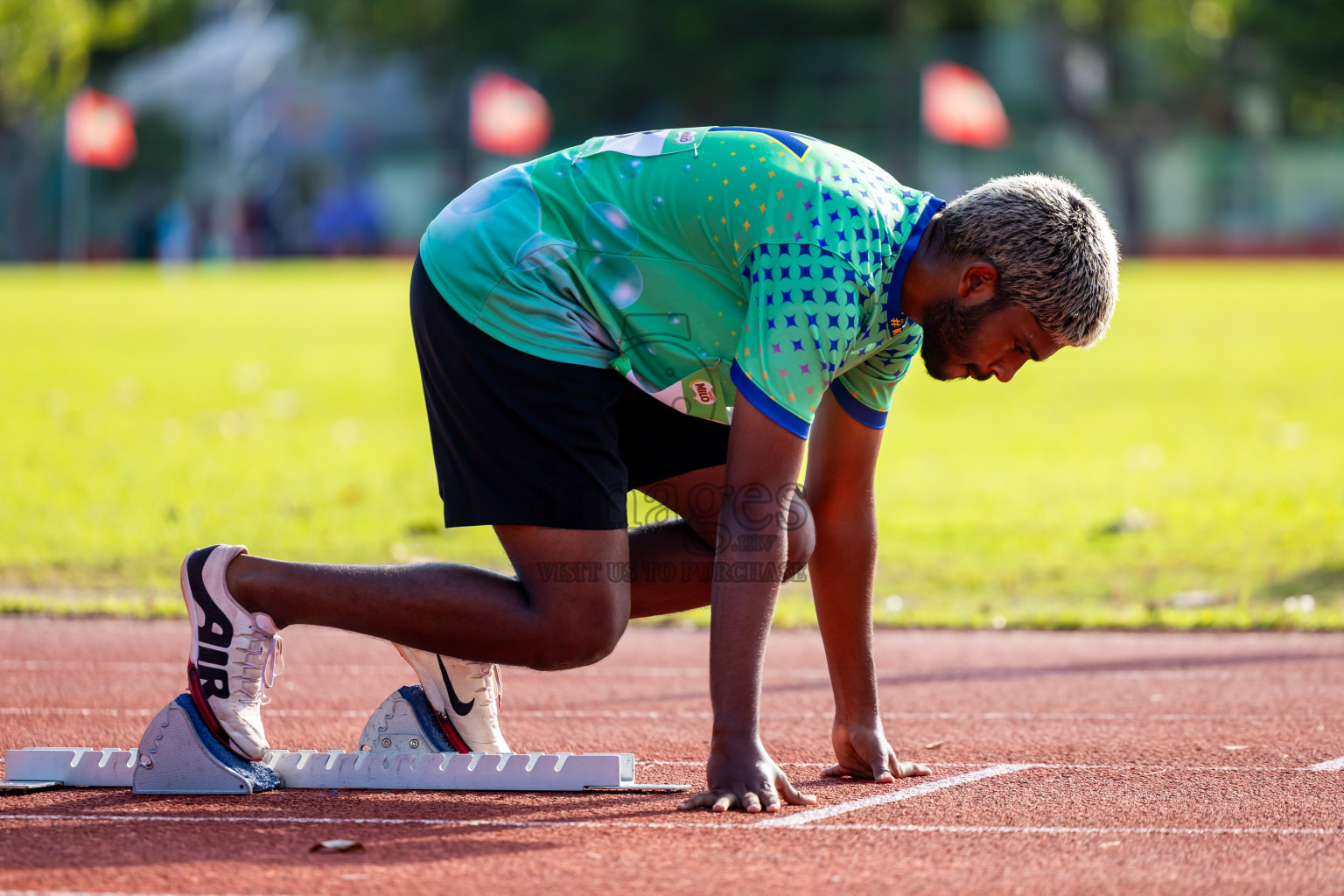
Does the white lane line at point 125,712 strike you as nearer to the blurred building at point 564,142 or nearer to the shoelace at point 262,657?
→ the shoelace at point 262,657

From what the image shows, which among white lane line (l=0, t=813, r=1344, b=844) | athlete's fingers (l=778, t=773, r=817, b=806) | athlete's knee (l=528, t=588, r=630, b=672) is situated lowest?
white lane line (l=0, t=813, r=1344, b=844)

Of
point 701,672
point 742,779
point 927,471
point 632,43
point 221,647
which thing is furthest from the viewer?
point 632,43

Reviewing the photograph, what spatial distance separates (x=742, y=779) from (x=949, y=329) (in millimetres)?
1130

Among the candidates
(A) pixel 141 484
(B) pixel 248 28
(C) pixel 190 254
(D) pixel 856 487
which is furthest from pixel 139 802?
(B) pixel 248 28

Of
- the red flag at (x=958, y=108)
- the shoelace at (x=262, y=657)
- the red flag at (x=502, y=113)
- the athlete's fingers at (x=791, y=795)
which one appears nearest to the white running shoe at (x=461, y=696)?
the shoelace at (x=262, y=657)

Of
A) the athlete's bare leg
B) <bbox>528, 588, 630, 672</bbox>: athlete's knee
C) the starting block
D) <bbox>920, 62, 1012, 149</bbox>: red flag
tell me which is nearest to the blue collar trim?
the athlete's bare leg

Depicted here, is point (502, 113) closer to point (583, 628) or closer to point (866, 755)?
point (866, 755)

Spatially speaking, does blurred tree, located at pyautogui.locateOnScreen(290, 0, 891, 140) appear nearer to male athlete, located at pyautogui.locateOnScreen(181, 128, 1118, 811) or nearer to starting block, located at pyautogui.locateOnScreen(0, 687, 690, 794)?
male athlete, located at pyautogui.locateOnScreen(181, 128, 1118, 811)

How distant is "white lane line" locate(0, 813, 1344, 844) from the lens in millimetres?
3826

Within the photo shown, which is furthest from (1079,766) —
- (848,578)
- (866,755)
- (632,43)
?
(632,43)

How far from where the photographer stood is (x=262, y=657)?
4.12 metres

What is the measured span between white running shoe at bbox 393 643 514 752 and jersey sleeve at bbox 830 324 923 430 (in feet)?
3.78

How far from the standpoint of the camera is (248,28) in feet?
201

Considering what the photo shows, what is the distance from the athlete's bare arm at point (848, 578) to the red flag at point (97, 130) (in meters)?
40.2
